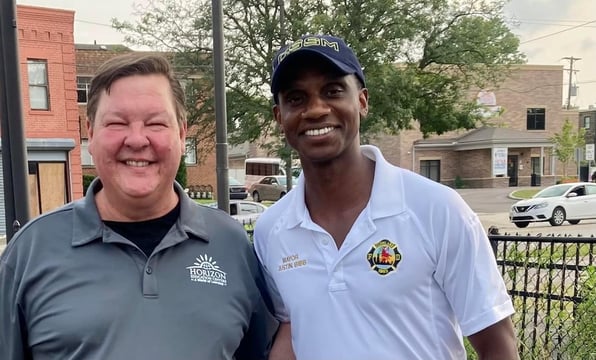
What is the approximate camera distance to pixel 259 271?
2.14 m

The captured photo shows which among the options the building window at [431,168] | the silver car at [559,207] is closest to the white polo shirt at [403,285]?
the silver car at [559,207]

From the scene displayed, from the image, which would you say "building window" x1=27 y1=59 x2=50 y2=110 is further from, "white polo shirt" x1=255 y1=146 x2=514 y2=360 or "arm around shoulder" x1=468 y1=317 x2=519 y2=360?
"arm around shoulder" x1=468 y1=317 x2=519 y2=360

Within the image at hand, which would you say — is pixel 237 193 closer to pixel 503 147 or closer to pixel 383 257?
pixel 503 147

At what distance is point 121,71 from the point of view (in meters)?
1.87

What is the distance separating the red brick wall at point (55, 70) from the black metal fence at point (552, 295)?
19.2 meters

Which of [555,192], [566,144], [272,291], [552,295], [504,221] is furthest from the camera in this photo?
[566,144]

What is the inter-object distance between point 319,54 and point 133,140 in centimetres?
72

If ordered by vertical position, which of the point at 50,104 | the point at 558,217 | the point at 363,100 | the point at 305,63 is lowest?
the point at 558,217

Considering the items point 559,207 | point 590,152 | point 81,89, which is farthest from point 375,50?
point 590,152

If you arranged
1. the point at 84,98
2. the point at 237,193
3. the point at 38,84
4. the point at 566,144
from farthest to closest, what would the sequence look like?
1. the point at 566,144
2. the point at 237,193
3. the point at 84,98
4. the point at 38,84

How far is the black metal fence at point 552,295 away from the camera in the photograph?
13.3 ft

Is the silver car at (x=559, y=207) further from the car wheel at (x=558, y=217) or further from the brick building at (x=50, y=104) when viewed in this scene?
the brick building at (x=50, y=104)

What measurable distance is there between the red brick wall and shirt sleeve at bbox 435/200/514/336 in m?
20.9

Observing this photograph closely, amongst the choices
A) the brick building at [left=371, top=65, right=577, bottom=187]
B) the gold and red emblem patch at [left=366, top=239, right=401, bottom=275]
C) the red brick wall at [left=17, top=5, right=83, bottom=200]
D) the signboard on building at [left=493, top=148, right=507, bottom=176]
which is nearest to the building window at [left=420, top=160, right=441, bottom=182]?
the brick building at [left=371, top=65, right=577, bottom=187]
